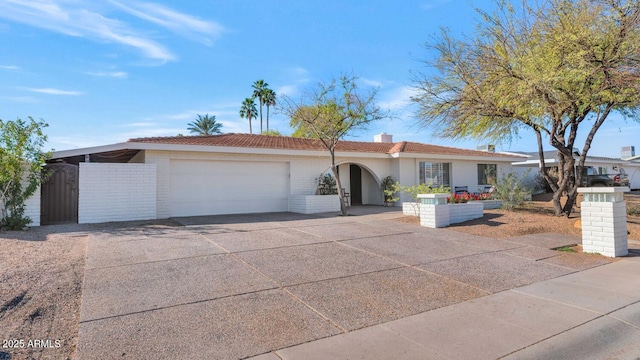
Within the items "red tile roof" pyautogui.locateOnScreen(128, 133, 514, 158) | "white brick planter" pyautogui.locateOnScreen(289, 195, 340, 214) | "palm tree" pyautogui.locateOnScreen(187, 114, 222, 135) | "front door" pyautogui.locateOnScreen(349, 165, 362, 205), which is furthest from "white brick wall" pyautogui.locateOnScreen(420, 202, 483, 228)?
"palm tree" pyautogui.locateOnScreen(187, 114, 222, 135)

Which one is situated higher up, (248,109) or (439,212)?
(248,109)

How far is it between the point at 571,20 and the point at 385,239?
756 cm

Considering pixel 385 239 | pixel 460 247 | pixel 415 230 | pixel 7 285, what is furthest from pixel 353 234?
pixel 7 285

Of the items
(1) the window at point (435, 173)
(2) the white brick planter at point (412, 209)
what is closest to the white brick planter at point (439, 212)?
(2) the white brick planter at point (412, 209)

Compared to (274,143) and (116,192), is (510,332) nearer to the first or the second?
(116,192)

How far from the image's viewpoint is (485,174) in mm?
22734

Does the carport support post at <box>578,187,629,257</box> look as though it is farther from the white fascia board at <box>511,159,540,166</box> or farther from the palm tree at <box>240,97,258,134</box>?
the palm tree at <box>240,97,258,134</box>

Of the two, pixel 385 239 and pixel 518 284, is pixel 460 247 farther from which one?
pixel 518 284

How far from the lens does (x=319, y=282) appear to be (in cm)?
561

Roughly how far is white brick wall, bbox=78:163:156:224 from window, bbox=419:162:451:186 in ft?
44.7

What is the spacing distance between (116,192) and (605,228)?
1366 cm

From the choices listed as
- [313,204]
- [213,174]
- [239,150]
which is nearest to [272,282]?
[313,204]

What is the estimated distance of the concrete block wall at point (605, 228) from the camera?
25.1ft

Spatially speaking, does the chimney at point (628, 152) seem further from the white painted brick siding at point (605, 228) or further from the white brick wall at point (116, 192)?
the white brick wall at point (116, 192)
